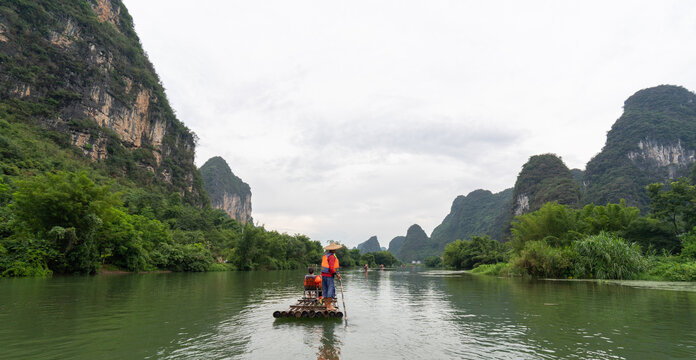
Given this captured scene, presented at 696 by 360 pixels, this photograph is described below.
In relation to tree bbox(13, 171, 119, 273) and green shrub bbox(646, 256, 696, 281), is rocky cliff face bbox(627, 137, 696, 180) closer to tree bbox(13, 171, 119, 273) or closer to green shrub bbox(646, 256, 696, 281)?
green shrub bbox(646, 256, 696, 281)

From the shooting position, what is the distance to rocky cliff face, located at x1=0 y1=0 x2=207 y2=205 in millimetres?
67375

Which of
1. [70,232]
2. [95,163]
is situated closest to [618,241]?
[70,232]

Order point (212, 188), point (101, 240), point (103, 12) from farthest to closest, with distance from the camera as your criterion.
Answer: point (212, 188) → point (103, 12) → point (101, 240)

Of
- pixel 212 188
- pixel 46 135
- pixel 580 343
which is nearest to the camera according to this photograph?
pixel 580 343

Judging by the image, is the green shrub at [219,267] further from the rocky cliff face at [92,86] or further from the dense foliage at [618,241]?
the rocky cliff face at [92,86]

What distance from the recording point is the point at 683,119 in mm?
124625

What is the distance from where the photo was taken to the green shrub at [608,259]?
26.8 metres

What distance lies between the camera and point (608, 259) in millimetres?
27047

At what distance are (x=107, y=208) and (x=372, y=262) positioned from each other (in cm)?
10579

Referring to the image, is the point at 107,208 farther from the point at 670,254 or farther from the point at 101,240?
the point at 670,254

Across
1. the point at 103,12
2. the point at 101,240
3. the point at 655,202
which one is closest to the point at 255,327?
the point at 101,240

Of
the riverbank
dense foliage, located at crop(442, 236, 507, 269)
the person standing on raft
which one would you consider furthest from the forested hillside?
the riverbank

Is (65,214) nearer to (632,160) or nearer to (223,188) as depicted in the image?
(632,160)

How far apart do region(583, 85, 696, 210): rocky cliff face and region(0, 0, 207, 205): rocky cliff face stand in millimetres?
123048
